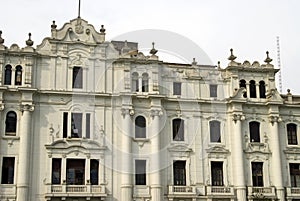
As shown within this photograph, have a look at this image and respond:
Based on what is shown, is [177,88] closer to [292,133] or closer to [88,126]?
[88,126]

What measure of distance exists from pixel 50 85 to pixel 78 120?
3.79 meters

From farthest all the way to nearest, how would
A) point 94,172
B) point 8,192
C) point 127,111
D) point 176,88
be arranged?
1. point 176,88
2. point 127,111
3. point 94,172
4. point 8,192

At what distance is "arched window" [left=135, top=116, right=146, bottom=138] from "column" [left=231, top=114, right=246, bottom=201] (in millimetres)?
8264

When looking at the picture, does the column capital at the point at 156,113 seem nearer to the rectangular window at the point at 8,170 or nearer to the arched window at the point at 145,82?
the arched window at the point at 145,82

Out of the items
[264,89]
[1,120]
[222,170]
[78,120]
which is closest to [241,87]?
[264,89]

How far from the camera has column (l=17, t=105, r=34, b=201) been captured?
38562mm

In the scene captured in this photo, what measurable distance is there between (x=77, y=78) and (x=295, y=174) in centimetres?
2165

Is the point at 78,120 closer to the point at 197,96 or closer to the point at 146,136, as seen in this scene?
the point at 146,136

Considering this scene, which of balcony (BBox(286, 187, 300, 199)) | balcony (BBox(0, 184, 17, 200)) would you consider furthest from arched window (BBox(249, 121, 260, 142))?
balcony (BBox(0, 184, 17, 200))

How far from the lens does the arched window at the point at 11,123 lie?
133ft

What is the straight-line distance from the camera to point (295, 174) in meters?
45.8

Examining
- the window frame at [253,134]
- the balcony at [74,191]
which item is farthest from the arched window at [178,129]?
the balcony at [74,191]

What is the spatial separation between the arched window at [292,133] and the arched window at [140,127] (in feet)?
46.0

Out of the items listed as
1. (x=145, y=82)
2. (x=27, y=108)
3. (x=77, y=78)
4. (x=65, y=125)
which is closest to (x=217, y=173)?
(x=145, y=82)
